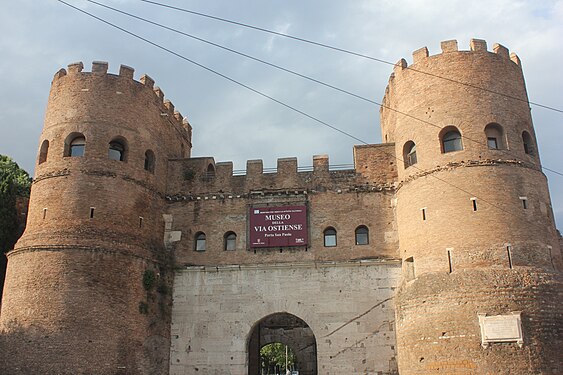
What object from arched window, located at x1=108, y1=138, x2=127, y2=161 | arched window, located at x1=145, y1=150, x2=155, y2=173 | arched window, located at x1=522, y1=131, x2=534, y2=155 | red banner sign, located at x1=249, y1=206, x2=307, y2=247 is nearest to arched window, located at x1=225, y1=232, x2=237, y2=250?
red banner sign, located at x1=249, y1=206, x2=307, y2=247

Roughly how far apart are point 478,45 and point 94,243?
1551cm

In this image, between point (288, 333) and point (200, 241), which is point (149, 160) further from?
point (288, 333)

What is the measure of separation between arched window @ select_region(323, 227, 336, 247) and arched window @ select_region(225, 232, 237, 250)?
142 inches

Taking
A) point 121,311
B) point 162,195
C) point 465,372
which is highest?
point 162,195

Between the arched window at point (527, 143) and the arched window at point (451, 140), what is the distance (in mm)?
2329

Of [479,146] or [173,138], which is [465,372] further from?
[173,138]

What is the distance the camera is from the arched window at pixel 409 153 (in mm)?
21125

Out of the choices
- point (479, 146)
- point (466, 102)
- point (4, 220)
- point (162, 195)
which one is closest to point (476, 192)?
point (479, 146)

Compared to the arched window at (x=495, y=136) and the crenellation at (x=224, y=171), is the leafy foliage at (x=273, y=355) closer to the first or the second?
the crenellation at (x=224, y=171)

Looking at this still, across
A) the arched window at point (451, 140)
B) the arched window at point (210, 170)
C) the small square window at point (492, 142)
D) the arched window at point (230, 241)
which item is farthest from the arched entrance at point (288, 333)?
the small square window at point (492, 142)

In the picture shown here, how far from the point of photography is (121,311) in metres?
19.3

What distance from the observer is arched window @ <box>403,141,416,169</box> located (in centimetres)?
2112

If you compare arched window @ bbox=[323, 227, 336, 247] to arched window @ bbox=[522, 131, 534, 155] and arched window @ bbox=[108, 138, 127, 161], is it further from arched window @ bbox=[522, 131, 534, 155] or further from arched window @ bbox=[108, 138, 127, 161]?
arched window @ bbox=[108, 138, 127, 161]

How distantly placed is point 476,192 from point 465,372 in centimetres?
579
